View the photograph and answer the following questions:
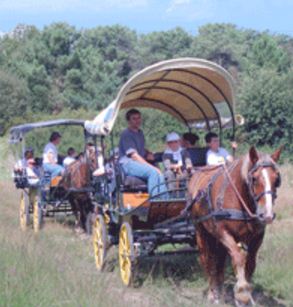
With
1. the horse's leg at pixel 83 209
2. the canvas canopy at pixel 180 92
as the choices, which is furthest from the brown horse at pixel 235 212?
the horse's leg at pixel 83 209

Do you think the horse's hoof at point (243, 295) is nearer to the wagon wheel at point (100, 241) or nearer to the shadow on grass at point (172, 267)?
the shadow on grass at point (172, 267)

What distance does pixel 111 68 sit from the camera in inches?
2414

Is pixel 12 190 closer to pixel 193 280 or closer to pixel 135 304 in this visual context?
pixel 193 280

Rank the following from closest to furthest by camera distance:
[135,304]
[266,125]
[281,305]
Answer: [135,304]
[281,305]
[266,125]

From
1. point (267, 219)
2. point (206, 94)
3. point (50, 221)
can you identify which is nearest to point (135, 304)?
point (267, 219)

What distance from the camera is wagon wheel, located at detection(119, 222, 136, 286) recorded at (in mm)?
10117

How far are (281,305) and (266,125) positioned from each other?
81.4ft

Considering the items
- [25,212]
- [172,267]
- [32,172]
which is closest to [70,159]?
[32,172]

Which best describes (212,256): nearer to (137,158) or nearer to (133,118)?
(137,158)

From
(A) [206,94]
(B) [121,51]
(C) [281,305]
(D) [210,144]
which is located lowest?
(C) [281,305]

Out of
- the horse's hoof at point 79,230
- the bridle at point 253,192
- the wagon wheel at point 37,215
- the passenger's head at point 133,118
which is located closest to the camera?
the bridle at point 253,192

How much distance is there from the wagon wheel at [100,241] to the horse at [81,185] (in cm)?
331

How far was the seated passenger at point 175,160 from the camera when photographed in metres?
10.6

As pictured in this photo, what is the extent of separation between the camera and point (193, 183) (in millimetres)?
9805
